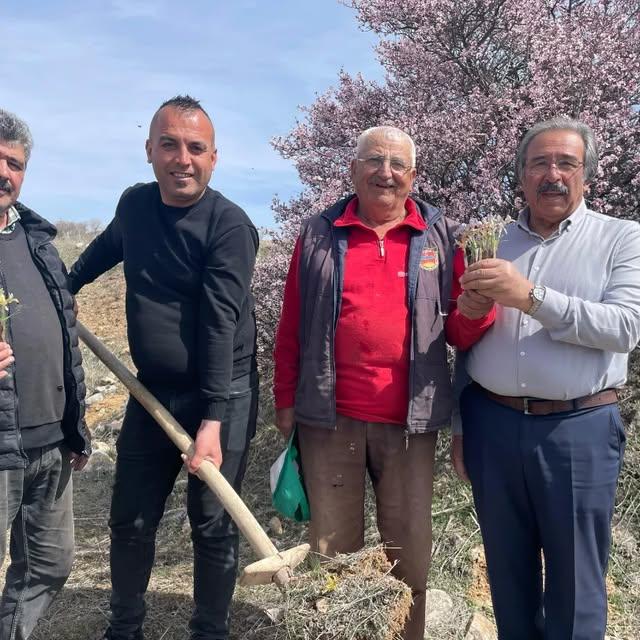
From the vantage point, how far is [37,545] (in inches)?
116

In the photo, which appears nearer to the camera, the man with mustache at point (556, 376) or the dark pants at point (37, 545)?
the man with mustache at point (556, 376)

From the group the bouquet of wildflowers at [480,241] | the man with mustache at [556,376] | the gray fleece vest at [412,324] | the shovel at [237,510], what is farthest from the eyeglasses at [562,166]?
the shovel at [237,510]

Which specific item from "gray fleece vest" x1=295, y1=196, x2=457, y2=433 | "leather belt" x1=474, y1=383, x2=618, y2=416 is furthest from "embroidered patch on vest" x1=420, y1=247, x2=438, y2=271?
"leather belt" x1=474, y1=383, x2=618, y2=416

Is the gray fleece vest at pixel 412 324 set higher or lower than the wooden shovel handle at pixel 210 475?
higher

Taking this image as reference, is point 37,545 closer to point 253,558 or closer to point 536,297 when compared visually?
point 253,558

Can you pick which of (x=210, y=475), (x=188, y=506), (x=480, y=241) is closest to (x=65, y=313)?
(x=210, y=475)

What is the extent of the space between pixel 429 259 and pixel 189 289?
1.04 metres

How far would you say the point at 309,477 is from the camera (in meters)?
3.09

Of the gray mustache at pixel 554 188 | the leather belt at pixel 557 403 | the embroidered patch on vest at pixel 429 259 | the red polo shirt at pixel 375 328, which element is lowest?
the leather belt at pixel 557 403

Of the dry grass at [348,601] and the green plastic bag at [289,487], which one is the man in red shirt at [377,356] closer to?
the green plastic bag at [289,487]

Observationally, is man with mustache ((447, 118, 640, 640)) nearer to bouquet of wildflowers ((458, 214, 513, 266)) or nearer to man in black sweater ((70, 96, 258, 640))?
bouquet of wildflowers ((458, 214, 513, 266))

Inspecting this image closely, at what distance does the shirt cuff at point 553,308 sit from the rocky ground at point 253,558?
189 cm

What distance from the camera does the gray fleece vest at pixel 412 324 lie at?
2875 mm

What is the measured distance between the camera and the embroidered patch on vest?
2920 mm
